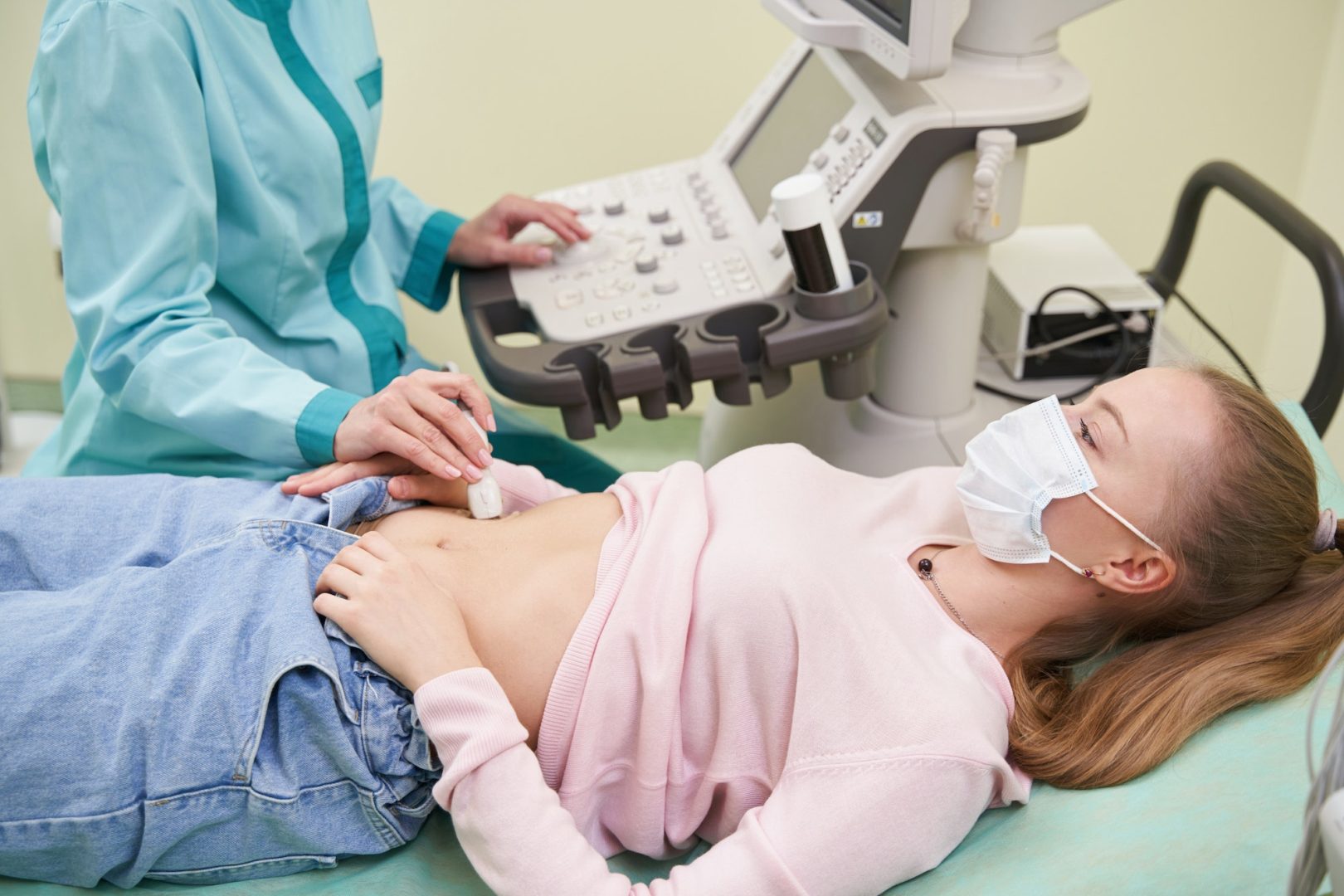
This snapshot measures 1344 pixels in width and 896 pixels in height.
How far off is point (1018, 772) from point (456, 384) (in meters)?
Answer: 0.73

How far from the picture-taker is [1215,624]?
123cm

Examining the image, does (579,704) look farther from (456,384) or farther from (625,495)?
(456,384)

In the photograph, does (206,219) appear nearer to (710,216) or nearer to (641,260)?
(641,260)

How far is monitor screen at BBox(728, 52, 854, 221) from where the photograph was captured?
5.32ft

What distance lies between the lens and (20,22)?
243cm

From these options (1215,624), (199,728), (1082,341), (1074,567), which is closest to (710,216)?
(1082,341)

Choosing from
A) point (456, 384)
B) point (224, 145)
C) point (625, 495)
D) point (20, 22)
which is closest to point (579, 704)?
point (625, 495)

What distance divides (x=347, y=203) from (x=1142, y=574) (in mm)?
1082

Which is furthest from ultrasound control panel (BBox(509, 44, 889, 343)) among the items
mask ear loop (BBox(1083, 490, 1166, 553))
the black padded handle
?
the black padded handle

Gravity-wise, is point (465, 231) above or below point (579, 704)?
above

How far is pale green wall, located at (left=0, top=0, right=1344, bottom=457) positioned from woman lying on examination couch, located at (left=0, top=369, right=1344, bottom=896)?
57.3 inches

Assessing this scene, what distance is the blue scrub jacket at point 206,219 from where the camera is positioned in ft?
4.01

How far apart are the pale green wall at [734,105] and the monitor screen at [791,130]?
79cm

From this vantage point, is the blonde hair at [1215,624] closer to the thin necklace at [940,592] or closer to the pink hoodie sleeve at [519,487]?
the thin necklace at [940,592]
